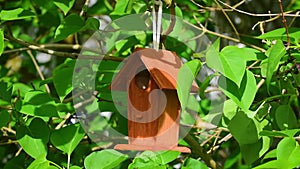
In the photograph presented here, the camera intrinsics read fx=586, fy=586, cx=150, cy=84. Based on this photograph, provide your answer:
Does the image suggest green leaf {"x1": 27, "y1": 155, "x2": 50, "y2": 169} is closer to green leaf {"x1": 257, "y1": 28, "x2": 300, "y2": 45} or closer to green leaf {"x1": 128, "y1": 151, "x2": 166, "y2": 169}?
green leaf {"x1": 128, "y1": 151, "x2": 166, "y2": 169}

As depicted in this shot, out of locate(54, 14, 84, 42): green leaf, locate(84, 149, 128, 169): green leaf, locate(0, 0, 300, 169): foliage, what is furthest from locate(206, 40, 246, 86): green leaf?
locate(54, 14, 84, 42): green leaf

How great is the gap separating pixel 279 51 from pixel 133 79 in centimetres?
27

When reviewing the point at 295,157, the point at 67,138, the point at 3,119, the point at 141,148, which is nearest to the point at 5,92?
the point at 3,119

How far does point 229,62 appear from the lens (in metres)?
0.95

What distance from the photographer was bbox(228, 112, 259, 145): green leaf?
112 cm

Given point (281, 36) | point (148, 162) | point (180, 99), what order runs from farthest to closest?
point (281, 36) < point (148, 162) < point (180, 99)

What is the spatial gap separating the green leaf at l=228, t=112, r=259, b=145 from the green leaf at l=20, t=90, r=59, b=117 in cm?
38

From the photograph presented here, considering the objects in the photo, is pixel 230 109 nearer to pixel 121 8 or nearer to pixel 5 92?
pixel 121 8

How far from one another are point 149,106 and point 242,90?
172 millimetres

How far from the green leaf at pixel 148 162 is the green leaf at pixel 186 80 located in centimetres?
13

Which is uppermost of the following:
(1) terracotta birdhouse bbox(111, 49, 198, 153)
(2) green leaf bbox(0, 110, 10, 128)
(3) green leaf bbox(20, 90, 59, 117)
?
(1) terracotta birdhouse bbox(111, 49, 198, 153)

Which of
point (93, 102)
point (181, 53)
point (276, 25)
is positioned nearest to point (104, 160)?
point (93, 102)

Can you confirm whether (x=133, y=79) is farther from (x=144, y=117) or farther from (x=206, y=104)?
(x=206, y=104)

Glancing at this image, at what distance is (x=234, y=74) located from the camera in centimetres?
93
